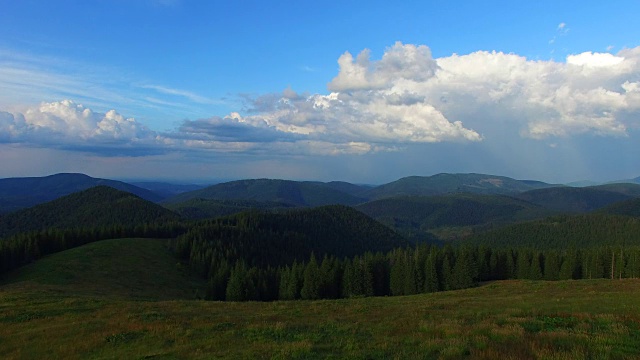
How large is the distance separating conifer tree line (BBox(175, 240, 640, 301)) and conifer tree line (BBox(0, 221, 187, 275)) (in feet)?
171

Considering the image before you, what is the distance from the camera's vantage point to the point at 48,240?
112562mm

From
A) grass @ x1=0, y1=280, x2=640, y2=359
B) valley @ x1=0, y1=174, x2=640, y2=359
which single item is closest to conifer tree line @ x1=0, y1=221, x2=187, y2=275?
valley @ x1=0, y1=174, x2=640, y2=359

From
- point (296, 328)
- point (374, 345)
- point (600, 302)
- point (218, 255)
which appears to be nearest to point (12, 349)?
point (296, 328)

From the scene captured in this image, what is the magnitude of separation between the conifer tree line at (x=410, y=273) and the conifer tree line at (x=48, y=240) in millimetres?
52065

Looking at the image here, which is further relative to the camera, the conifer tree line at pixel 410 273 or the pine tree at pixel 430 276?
the pine tree at pixel 430 276

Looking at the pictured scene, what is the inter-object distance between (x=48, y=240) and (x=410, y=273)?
10663 centimetres

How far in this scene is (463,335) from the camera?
18234 millimetres

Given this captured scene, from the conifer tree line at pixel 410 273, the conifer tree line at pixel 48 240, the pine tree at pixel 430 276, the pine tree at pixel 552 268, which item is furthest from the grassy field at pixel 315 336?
the conifer tree line at pixel 48 240

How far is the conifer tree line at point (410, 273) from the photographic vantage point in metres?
88.8

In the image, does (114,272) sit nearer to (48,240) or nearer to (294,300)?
(48,240)

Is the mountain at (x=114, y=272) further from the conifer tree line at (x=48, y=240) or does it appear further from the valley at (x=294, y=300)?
the conifer tree line at (x=48, y=240)

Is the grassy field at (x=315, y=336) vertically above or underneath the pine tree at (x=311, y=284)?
above

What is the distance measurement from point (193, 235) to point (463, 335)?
144708mm

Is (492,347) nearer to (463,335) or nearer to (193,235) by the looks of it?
(463,335)
